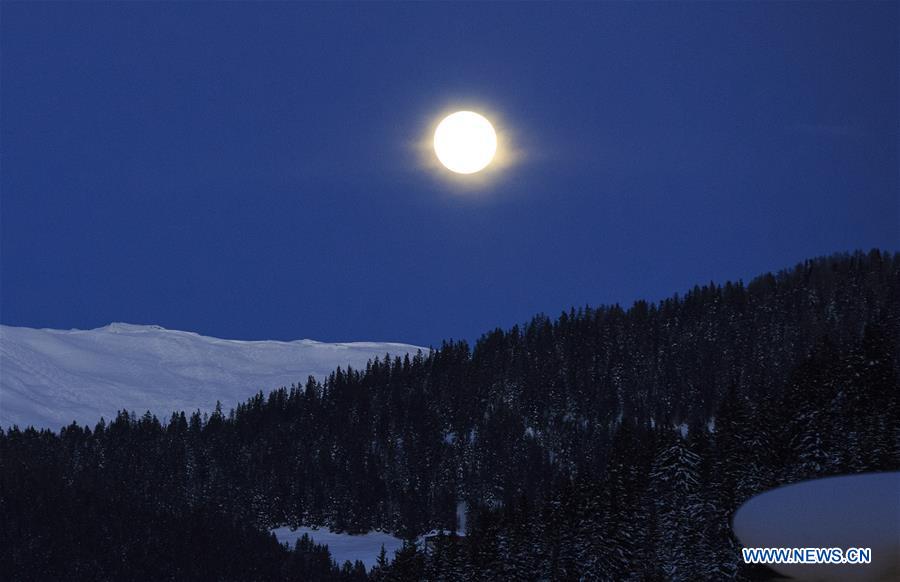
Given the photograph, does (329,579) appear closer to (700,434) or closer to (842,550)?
(700,434)

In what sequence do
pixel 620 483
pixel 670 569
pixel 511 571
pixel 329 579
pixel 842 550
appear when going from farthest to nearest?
pixel 329 579 → pixel 620 483 → pixel 511 571 → pixel 670 569 → pixel 842 550

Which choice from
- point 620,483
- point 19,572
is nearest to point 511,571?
point 620,483

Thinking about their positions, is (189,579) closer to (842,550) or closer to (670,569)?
(670,569)

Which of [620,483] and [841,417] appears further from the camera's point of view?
[620,483]

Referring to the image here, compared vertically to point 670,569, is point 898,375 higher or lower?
higher

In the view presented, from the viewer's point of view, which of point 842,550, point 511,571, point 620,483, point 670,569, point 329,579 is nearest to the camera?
point 842,550

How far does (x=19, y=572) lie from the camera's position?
6939 inches

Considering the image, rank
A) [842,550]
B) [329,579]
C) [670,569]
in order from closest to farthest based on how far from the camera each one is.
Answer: [842,550]
[670,569]
[329,579]

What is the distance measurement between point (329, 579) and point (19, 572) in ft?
152

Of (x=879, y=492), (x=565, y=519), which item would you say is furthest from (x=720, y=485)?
(x=879, y=492)

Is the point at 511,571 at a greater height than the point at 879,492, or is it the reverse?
the point at 511,571

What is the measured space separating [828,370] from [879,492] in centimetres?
7387

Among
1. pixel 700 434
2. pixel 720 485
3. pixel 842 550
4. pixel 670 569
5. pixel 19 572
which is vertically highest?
pixel 19 572

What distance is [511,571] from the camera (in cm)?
9025
